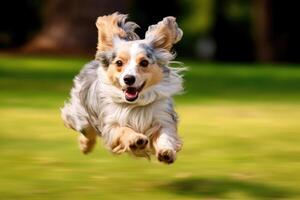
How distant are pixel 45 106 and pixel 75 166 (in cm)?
748

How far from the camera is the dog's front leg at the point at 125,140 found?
8.90 m

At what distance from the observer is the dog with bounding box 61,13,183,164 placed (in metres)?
9.09

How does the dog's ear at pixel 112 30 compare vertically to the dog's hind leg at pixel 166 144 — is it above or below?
above

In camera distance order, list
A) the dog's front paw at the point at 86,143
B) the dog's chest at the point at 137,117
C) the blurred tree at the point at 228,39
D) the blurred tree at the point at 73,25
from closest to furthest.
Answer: the dog's chest at the point at 137,117 < the dog's front paw at the point at 86,143 < the blurred tree at the point at 73,25 < the blurred tree at the point at 228,39

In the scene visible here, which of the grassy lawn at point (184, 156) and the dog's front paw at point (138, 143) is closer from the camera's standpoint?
the dog's front paw at point (138, 143)

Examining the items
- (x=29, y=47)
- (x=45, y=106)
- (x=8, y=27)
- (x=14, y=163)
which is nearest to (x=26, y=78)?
(x=45, y=106)

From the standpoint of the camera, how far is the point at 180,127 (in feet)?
48.4

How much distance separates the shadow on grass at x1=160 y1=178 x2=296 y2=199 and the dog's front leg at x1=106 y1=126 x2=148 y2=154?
54cm

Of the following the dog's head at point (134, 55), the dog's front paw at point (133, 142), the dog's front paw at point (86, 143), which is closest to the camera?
the dog's front paw at point (133, 142)

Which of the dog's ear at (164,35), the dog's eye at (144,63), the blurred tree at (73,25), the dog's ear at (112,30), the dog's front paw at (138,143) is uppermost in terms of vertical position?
the blurred tree at (73,25)

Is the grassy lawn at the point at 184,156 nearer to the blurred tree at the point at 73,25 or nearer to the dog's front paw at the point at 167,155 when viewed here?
the dog's front paw at the point at 167,155

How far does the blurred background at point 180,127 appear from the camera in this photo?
370 inches

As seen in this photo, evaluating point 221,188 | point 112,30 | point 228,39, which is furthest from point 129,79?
point 228,39

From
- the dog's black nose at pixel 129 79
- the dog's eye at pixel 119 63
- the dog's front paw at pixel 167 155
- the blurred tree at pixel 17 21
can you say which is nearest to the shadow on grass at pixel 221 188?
the dog's front paw at pixel 167 155
